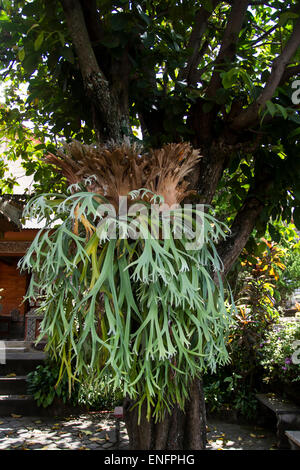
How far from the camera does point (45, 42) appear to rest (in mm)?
1748

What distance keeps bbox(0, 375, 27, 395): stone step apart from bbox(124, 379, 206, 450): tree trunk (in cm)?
348

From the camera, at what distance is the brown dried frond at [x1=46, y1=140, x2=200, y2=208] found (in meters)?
1.20

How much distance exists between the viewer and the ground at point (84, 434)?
3.48m

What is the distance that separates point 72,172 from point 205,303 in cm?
59

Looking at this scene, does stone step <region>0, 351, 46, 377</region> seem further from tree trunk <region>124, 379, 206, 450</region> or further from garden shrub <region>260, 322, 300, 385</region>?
tree trunk <region>124, 379, 206, 450</region>

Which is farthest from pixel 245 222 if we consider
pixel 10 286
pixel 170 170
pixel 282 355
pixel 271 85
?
pixel 10 286

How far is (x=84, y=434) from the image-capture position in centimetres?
381

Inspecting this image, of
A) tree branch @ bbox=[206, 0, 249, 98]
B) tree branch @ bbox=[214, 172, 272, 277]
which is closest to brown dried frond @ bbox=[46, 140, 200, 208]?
tree branch @ bbox=[214, 172, 272, 277]

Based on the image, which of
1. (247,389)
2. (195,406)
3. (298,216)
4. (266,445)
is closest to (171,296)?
(195,406)

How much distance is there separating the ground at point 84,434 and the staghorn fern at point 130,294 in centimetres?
271

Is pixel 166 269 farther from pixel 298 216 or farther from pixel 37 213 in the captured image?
pixel 298 216

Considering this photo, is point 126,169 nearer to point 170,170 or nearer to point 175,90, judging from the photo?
point 170,170

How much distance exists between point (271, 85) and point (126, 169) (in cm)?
75

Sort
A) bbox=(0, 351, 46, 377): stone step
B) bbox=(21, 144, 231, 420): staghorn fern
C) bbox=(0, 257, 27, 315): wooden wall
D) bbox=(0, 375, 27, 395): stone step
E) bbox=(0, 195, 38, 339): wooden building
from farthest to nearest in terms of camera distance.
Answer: bbox=(0, 257, 27, 315): wooden wall, bbox=(0, 351, 46, 377): stone step, bbox=(0, 375, 27, 395): stone step, bbox=(0, 195, 38, 339): wooden building, bbox=(21, 144, 231, 420): staghorn fern
